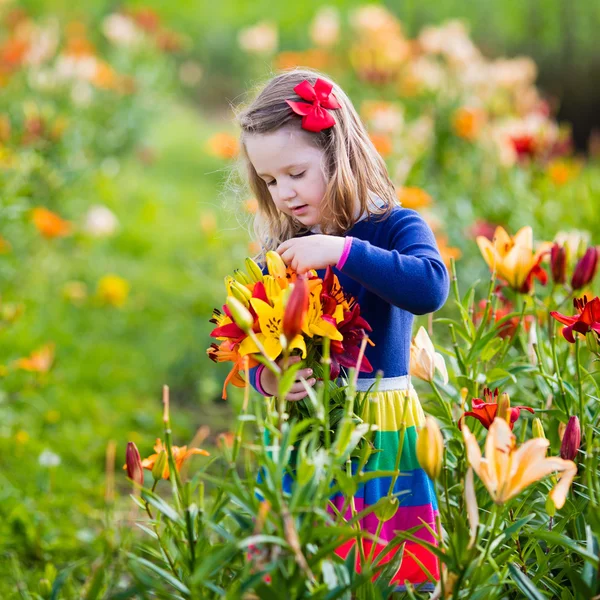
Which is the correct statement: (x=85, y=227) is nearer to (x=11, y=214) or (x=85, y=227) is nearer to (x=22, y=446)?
(x=11, y=214)

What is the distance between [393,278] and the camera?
3.78 feet

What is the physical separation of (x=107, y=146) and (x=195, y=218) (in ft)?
2.15

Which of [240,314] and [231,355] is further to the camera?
[231,355]

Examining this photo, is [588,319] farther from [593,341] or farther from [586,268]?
[586,268]

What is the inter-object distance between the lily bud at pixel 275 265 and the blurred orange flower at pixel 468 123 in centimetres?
273

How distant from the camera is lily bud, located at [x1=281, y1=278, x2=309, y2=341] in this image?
92 centimetres

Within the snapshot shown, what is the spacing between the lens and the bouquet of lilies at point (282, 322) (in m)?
1.03

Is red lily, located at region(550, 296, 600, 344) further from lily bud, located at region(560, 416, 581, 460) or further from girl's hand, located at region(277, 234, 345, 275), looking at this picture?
girl's hand, located at region(277, 234, 345, 275)

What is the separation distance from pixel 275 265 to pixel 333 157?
1.00ft

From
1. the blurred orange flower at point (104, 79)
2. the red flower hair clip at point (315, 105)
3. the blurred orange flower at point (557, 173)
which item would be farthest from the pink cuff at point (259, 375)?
the blurred orange flower at point (104, 79)

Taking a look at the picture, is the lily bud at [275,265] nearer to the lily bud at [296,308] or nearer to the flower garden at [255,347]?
the flower garden at [255,347]

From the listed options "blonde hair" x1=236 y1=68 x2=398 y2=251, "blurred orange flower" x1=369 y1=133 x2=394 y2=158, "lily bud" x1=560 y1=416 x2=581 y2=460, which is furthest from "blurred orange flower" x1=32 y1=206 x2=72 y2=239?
"lily bud" x1=560 y1=416 x2=581 y2=460

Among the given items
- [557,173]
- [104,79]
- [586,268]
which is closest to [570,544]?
[586,268]

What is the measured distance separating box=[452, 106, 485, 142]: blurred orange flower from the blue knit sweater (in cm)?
243
